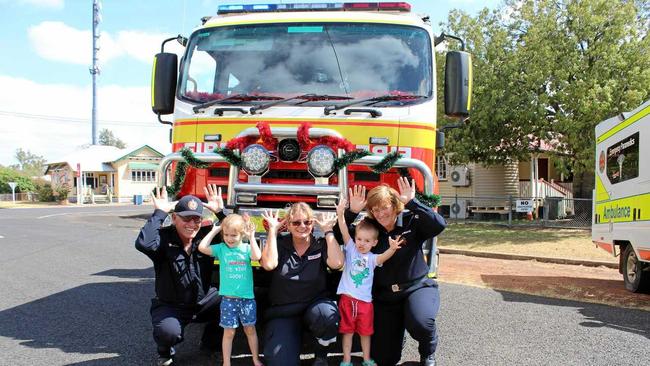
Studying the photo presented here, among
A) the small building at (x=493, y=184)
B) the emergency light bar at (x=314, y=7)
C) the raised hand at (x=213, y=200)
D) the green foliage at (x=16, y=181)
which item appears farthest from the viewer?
the green foliage at (x=16, y=181)

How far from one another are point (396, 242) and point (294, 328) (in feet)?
3.32

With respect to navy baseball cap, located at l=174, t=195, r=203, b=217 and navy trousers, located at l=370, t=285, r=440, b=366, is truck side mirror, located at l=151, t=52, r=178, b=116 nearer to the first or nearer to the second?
navy baseball cap, located at l=174, t=195, r=203, b=217

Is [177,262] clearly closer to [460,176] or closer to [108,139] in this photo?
[460,176]

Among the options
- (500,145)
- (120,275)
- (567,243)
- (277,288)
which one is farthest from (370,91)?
(500,145)

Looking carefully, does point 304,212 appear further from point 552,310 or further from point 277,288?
point 552,310

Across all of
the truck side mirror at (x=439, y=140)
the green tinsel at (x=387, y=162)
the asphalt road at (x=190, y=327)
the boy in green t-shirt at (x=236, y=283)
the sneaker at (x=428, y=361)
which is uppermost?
the truck side mirror at (x=439, y=140)

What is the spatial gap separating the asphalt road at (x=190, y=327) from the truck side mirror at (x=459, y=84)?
2.21 metres

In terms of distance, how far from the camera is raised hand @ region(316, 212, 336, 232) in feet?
14.2

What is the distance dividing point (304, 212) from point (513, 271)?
7.86 metres

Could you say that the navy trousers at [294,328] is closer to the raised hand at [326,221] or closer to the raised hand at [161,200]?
the raised hand at [326,221]

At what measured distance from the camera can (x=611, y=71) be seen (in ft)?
53.7

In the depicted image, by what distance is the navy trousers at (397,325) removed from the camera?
422 cm

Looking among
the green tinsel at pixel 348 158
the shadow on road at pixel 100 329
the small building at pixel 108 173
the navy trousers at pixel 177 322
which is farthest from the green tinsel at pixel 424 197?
the small building at pixel 108 173

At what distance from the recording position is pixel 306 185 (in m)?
4.65
